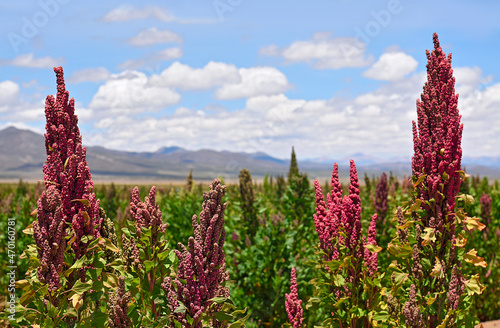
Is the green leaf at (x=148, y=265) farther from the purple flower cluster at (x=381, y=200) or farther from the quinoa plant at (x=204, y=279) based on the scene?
the purple flower cluster at (x=381, y=200)

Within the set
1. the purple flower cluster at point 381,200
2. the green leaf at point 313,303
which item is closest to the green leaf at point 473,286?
the green leaf at point 313,303

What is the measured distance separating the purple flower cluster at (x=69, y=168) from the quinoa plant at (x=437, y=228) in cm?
249

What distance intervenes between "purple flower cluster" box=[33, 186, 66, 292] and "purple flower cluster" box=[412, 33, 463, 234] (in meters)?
2.89

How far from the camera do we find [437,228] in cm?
404

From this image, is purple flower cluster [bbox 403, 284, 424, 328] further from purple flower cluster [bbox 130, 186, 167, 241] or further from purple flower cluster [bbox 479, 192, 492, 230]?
purple flower cluster [bbox 479, 192, 492, 230]

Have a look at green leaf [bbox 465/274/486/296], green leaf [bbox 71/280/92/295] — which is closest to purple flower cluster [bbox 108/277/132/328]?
green leaf [bbox 71/280/92/295]

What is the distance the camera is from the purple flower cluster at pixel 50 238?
2818mm

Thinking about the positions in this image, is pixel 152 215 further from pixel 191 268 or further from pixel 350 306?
pixel 350 306

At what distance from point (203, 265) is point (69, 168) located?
45.6 inches

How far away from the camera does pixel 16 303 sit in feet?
9.14

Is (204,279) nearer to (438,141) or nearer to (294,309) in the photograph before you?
(294,309)

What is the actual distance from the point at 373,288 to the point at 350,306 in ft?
0.95

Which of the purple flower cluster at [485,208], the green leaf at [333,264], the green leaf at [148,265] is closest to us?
the green leaf at [148,265]

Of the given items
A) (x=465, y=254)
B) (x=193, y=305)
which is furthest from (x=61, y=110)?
(x=465, y=254)
